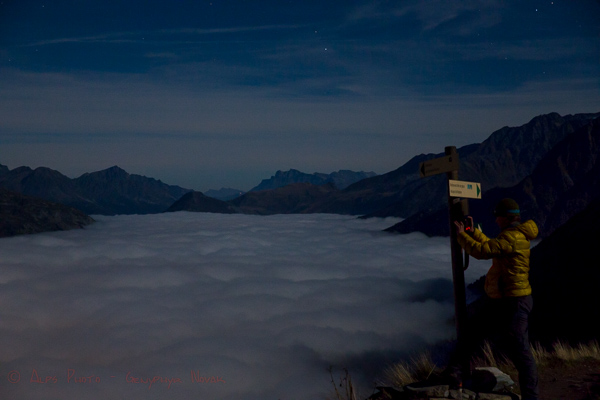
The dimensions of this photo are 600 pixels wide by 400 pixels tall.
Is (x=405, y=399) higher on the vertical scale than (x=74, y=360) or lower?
higher

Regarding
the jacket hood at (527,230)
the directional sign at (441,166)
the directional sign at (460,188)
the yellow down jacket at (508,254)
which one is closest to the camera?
the yellow down jacket at (508,254)

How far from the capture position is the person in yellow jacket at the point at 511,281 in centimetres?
601

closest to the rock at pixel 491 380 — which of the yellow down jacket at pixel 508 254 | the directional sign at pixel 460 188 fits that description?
the yellow down jacket at pixel 508 254

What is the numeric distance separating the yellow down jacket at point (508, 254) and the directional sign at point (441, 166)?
171 centimetres

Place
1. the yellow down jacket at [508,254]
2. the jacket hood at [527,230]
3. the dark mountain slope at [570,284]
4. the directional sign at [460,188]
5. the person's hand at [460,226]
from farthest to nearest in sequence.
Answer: the dark mountain slope at [570,284] → the directional sign at [460,188] → the person's hand at [460,226] → the jacket hood at [527,230] → the yellow down jacket at [508,254]

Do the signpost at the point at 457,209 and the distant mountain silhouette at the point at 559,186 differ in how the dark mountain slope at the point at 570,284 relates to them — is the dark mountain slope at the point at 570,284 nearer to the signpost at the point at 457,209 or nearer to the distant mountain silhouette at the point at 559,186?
the signpost at the point at 457,209

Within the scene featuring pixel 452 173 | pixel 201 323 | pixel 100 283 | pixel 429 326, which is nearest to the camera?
pixel 452 173

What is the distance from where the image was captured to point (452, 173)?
25.7 ft

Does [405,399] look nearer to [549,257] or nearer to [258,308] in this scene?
[549,257]

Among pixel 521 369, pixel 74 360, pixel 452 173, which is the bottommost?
pixel 74 360

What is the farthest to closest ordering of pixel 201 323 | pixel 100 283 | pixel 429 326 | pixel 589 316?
1. pixel 100 283
2. pixel 201 323
3. pixel 429 326
4. pixel 589 316

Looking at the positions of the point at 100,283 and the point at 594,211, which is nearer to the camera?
the point at 594,211

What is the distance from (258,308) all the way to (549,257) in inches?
4930

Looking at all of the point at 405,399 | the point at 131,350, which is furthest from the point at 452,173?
the point at 131,350
